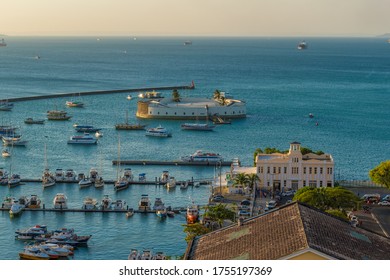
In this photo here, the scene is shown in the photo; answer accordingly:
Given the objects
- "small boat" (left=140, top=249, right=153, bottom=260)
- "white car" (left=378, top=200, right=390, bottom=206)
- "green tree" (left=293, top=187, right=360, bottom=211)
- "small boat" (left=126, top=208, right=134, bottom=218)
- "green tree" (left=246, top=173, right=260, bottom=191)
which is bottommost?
"small boat" (left=126, top=208, right=134, bottom=218)

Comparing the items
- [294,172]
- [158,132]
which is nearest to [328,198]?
[294,172]

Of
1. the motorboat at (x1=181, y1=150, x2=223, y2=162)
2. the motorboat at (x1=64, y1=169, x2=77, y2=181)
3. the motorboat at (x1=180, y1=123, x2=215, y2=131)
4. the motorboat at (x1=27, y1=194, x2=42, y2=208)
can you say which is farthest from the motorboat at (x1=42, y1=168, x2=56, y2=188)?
the motorboat at (x1=180, y1=123, x2=215, y2=131)

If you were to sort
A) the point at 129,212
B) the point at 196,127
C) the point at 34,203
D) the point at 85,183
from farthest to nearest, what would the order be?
the point at 196,127 → the point at 85,183 → the point at 34,203 → the point at 129,212

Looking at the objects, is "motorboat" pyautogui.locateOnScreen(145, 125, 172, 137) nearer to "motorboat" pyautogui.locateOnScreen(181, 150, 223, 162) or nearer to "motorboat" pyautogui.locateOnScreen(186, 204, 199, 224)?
"motorboat" pyautogui.locateOnScreen(181, 150, 223, 162)

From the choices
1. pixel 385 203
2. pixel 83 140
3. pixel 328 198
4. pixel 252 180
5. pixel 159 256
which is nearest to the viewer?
pixel 159 256

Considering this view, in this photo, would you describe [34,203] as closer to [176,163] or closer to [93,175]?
[93,175]
